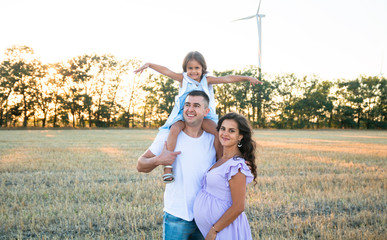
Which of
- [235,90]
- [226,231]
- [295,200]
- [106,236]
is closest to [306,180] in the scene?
[295,200]

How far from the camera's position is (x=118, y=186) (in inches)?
328

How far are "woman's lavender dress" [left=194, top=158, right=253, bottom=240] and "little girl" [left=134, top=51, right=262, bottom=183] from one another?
373 mm

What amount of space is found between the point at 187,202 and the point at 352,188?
6975mm

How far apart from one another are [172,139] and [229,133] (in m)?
0.60

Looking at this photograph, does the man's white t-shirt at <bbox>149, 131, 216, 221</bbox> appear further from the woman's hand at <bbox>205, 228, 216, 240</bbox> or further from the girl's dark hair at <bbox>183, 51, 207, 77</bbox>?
the girl's dark hair at <bbox>183, 51, 207, 77</bbox>

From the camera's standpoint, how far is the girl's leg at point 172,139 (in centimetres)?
306

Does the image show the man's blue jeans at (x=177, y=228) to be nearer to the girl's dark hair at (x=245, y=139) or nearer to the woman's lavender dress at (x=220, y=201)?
the woman's lavender dress at (x=220, y=201)

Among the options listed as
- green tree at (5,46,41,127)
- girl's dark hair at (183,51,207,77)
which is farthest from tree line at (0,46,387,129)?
girl's dark hair at (183,51,207,77)

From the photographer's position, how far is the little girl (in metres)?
A: 3.22

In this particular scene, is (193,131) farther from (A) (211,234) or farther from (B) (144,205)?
(B) (144,205)

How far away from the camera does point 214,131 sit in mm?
3271

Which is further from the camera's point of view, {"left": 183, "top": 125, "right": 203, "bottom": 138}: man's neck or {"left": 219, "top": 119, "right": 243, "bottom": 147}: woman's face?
{"left": 183, "top": 125, "right": 203, "bottom": 138}: man's neck

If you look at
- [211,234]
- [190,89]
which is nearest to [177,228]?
[211,234]

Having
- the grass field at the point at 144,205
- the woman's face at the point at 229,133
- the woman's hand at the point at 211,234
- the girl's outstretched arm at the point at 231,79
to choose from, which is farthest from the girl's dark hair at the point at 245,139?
the grass field at the point at 144,205
